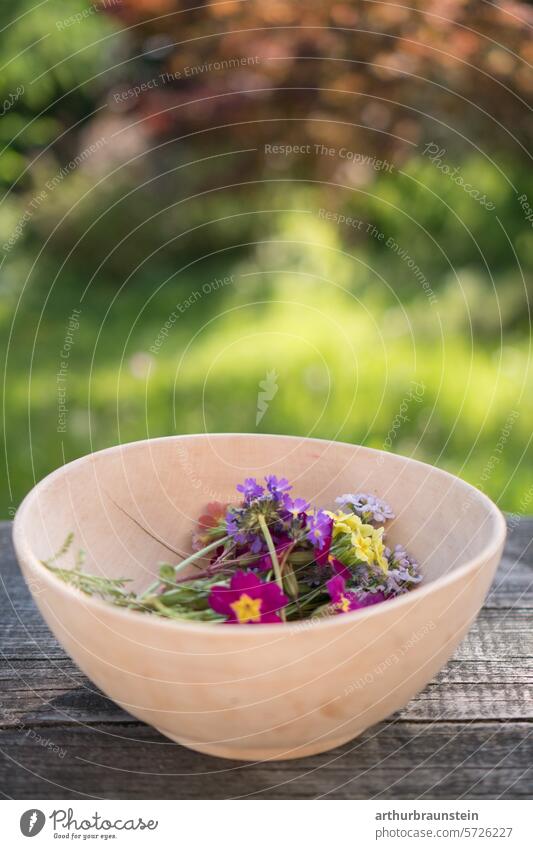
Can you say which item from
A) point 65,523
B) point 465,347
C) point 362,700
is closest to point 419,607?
point 362,700

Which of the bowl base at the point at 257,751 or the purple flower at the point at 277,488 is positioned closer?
the bowl base at the point at 257,751

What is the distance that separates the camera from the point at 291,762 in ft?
2.03

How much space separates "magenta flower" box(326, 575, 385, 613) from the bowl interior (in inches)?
2.7

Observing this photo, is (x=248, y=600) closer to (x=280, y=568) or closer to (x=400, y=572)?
(x=280, y=568)

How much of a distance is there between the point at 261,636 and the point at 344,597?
18 centimetres

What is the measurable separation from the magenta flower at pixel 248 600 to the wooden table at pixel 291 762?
0.11 m

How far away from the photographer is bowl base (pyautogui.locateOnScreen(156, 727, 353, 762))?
0.61 m

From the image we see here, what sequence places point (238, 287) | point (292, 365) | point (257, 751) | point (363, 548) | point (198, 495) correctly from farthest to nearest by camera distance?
point (238, 287) < point (292, 365) < point (198, 495) < point (363, 548) < point (257, 751)

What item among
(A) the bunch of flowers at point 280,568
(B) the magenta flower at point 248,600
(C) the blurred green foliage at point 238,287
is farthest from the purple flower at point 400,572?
(C) the blurred green foliage at point 238,287

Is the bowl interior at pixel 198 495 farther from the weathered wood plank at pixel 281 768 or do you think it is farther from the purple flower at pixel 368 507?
the weathered wood plank at pixel 281 768

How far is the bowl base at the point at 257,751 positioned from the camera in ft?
2.00

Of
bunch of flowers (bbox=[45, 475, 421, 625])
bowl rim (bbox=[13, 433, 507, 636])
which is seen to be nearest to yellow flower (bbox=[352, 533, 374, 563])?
bunch of flowers (bbox=[45, 475, 421, 625])

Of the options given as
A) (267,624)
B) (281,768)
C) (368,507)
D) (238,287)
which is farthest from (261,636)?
(238,287)
